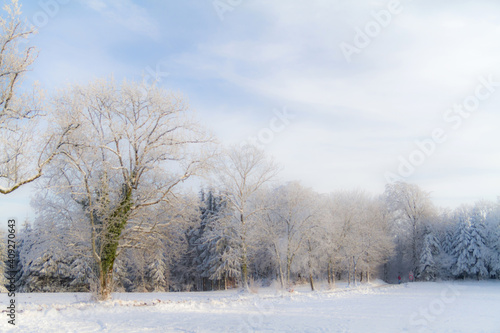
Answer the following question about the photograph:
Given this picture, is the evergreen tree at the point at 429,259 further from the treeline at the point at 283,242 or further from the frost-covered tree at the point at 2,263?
the frost-covered tree at the point at 2,263

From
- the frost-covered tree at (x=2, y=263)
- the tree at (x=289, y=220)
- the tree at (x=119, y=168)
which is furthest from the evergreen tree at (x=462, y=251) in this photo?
the frost-covered tree at (x=2, y=263)

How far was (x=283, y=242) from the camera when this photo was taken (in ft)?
106

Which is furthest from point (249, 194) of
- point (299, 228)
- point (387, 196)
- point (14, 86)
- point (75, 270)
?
point (387, 196)

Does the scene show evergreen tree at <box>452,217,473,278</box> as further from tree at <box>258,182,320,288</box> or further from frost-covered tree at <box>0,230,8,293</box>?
frost-covered tree at <box>0,230,8,293</box>

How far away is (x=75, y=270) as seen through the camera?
1508 inches

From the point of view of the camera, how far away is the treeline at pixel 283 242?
74.8 feet

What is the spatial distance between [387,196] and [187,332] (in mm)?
49359

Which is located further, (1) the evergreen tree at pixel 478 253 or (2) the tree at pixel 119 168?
(1) the evergreen tree at pixel 478 253

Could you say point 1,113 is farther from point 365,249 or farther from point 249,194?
point 365,249

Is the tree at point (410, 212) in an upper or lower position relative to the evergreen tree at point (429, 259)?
upper

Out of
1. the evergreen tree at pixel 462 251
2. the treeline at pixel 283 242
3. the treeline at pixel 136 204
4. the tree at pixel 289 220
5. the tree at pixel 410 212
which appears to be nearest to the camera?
the treeline at pixel 136 204

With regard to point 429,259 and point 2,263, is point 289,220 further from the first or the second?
point 2,263

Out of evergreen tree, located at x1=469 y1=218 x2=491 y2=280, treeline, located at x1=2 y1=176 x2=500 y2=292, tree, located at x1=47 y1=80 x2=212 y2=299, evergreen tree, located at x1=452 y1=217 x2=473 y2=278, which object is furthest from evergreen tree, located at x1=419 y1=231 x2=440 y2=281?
tree, located at x1=47 y1=80 x2=212 y2=299

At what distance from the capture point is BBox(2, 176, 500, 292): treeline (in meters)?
22.8
